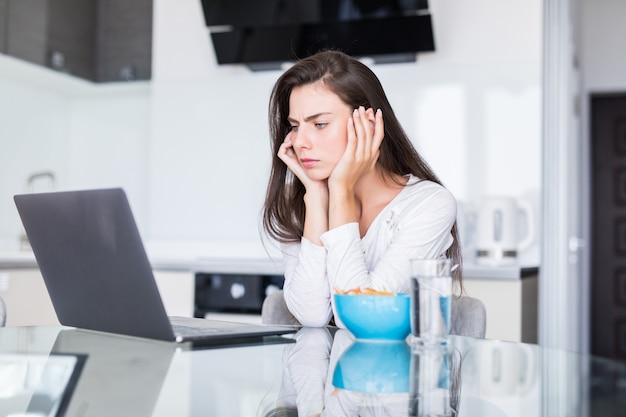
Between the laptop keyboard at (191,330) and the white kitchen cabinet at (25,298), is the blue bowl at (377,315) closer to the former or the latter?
the laptop keyboard at (191,330)

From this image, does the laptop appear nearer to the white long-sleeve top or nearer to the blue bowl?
the blue bowl

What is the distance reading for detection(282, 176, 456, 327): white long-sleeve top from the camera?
1.44 m

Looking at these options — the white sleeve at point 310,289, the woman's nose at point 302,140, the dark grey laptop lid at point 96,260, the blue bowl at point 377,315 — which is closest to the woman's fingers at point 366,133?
the woman's nose at point 302,140

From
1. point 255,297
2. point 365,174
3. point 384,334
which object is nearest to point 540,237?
point 255,297

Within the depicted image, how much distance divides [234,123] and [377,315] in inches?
98.1

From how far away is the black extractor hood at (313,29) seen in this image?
3.15m

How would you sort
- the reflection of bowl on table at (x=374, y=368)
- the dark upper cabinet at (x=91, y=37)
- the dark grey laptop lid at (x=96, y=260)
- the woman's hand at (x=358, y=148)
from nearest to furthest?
the reflection of bowl on table at (x=374, y=368), the dark grey laptop lid at (x=96, y=260), the woman's hand at (x=358, y=148), the dark upper cabinet at (x=91, y=37)

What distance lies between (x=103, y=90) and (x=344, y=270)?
3.00 m

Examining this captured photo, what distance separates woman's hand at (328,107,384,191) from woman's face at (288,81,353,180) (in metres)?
0.03

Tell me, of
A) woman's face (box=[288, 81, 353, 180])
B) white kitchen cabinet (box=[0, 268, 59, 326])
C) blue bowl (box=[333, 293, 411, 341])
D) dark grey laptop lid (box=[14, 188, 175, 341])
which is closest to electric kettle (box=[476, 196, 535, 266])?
woman's face (box=[288, 81, 353, 180])

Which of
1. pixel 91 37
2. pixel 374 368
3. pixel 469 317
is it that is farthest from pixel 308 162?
pixel 91 37

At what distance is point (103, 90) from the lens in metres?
4.09

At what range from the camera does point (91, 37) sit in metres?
3.96

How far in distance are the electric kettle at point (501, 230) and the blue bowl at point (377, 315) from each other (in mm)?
1776
